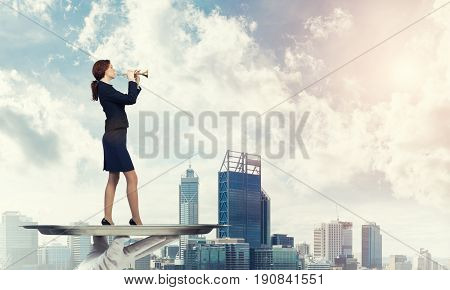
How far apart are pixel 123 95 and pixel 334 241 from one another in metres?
51.0

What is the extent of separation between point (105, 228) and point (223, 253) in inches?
1774

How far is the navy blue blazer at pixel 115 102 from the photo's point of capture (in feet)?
22.4

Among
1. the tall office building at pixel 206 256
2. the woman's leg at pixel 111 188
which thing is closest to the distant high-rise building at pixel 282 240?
the tall office building at pixel 206 256

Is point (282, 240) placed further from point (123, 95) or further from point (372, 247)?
point (123, 95)

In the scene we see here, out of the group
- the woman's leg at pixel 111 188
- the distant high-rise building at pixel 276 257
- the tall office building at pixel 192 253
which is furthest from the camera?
the distant high-rise building at pixel 276 257

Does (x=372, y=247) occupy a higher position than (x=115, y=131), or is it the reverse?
(x=115, y=131)

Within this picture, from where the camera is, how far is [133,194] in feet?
22.7

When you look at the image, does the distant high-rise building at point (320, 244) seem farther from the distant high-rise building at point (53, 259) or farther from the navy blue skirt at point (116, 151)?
the navy blue skirt at point (116, 151)

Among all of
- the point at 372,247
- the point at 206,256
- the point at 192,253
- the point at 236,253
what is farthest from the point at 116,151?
the point at 236,253

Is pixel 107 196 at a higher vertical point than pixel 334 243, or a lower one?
higher

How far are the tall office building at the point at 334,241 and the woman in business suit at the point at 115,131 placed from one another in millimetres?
48512
